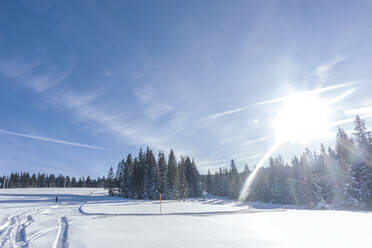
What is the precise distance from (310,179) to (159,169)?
37.8 meters

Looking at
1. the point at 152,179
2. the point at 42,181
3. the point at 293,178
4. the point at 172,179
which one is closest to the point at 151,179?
the point at 152,179

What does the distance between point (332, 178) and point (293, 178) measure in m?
15.7

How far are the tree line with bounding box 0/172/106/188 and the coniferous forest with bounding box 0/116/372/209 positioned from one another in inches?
3881

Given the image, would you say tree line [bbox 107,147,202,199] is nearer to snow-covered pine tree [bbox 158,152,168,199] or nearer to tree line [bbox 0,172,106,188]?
snow-covered pine tree [bbox 158,152,168,199]

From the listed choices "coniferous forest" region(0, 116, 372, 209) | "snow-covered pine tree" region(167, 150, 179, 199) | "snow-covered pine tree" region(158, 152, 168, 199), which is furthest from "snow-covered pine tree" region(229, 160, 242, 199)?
"snow-covered pine tree" region(158, 152, 168, 199)

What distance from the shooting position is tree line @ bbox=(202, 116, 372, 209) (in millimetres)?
35344

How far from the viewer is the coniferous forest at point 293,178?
36.2 metres

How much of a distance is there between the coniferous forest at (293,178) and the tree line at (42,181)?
98587 mm

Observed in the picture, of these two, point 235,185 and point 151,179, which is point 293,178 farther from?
point 151,179

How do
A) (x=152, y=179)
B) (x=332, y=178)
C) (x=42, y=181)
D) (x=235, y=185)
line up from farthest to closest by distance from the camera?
(x=42, y=181) < (x=235, y=185) < (x=152, y=179) < (x=332, y=178)

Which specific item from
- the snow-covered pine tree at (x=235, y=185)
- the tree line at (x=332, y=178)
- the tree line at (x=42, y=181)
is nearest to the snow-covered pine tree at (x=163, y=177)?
the tree line at (x=332, y=178)

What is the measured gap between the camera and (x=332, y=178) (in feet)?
136

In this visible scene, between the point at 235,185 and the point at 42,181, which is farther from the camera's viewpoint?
the point at 42,181

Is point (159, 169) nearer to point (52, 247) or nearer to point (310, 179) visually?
point (310, 179)
